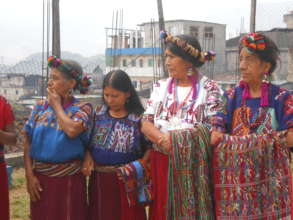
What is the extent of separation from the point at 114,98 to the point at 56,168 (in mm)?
713

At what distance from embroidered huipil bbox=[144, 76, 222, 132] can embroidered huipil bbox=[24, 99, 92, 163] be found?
1.76ft

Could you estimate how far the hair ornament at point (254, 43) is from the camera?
2775mm

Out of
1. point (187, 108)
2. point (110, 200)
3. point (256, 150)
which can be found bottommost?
point (110, 200)

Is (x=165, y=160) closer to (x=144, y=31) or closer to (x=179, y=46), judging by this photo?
(x=179, y=46)

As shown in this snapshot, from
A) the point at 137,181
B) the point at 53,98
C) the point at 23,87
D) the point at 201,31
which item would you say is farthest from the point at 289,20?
the point at 53,98

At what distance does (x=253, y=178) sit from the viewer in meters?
2.77

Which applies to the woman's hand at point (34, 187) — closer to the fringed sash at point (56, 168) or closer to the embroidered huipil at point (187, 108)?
the fringed sash at point (56, 168)

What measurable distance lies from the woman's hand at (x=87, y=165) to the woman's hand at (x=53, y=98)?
49 cm

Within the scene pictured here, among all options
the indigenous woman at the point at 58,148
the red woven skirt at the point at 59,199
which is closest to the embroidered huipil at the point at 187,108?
the indigenous woman at the point at 58,148

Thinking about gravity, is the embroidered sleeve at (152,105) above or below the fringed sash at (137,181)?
above

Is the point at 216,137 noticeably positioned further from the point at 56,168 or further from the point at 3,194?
the point at 3,194

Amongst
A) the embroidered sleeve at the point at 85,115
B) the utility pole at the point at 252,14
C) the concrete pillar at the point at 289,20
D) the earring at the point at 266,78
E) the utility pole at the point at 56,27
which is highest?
the concrete pillar at the point at 289,20

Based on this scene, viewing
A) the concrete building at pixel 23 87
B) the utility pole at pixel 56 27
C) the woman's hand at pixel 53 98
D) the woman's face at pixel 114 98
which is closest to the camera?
the woman's hand at pixel 53 98

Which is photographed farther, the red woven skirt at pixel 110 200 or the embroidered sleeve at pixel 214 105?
the red woven skirt at pixel 110 200
